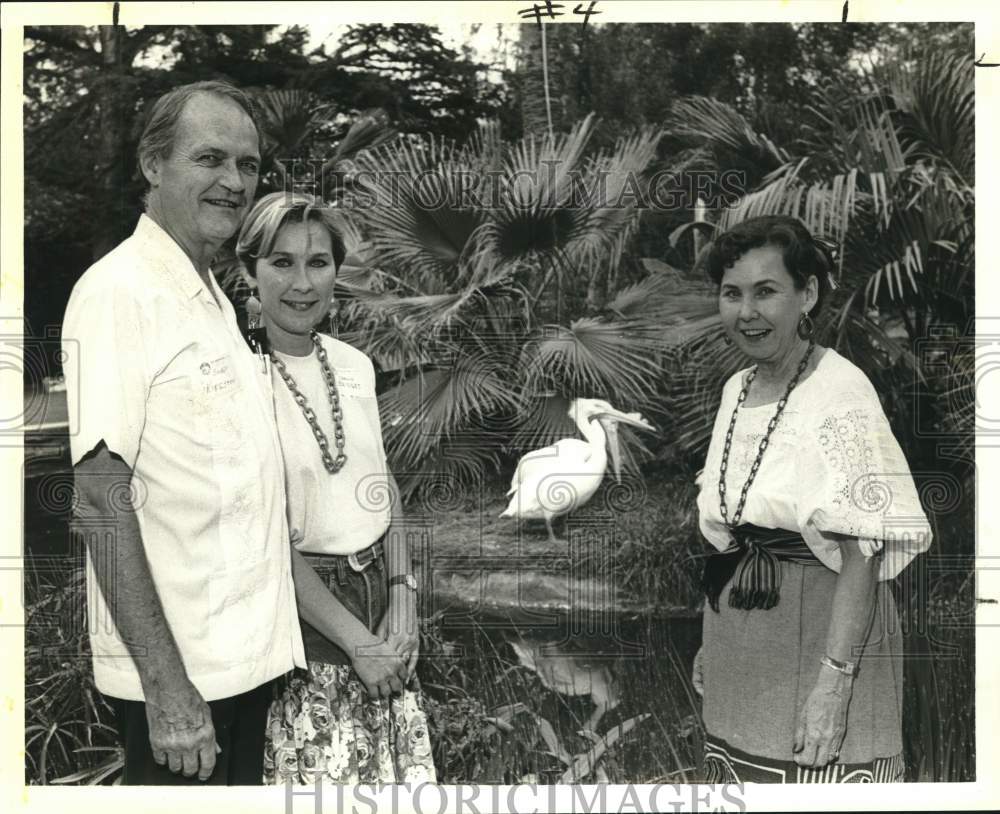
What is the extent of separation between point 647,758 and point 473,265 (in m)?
2.16

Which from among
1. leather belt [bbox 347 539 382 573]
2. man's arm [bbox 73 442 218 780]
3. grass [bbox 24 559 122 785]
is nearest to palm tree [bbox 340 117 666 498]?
leather belt [bbox 347 539 382 573]

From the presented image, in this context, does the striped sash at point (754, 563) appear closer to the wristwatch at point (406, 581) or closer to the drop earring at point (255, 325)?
the wristwatch at point (406, 581)

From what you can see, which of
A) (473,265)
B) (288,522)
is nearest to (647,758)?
(288,522)

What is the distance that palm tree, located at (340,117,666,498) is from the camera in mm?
4711

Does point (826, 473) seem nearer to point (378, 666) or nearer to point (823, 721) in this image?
point (823, 721)

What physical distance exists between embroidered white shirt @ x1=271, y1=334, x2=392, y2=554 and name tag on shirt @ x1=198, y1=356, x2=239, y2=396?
197 mm

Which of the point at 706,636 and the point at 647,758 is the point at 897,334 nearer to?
the point at 706,636

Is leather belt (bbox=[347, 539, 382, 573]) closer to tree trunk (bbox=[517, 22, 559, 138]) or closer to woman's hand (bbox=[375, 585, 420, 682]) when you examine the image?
woman's hand (bbox=[375, 585, 420, 682])

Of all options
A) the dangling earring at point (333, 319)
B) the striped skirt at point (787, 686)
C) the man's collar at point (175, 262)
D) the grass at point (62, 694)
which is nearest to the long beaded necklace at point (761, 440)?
the striped skirt at point (787, 686)

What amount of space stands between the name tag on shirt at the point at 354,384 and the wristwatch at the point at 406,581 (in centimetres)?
74

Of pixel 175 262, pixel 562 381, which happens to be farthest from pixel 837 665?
pixel 175 262

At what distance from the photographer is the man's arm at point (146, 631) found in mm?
4387

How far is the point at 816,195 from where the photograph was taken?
4.75m

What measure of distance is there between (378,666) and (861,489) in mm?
2071
